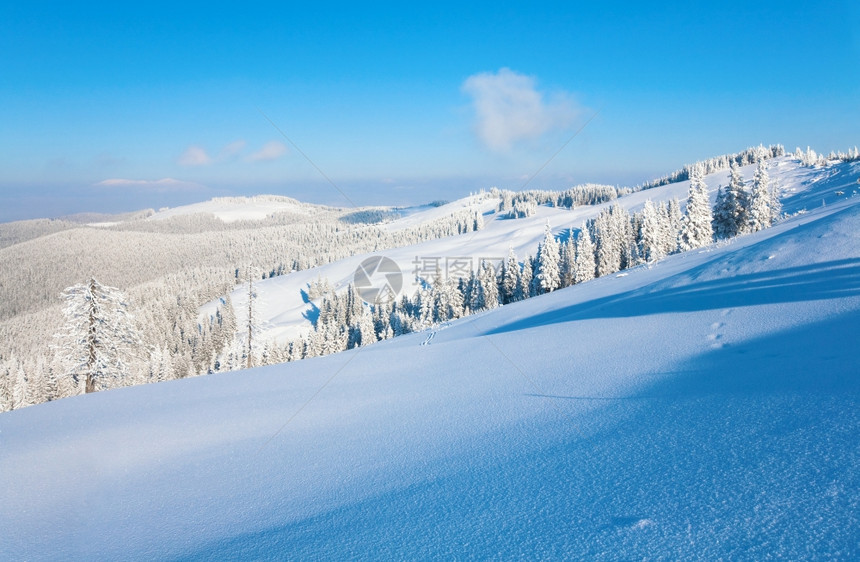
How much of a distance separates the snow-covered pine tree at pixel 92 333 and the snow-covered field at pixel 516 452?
1619 centimetres

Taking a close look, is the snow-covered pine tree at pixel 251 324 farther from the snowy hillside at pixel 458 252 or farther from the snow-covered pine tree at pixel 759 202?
the snow-covered pine tree at pixel 759 202

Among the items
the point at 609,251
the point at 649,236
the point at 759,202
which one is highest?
the point at 759,202

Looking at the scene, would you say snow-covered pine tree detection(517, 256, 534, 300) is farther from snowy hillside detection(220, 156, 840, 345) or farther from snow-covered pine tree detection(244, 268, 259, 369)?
snow-covered pine tree detection(244, 268, 259, 369)

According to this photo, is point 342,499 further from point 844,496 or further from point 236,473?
point 844,496

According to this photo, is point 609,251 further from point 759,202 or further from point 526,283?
point 759,202

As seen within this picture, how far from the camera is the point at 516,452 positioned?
3.80 m

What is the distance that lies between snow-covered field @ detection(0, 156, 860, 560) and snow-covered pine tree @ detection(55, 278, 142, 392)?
16.2 meters

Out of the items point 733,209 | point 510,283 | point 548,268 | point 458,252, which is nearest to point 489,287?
point 510,283

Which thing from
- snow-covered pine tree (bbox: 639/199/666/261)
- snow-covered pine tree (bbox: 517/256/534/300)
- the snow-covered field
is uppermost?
snow-covered pine tree (bbox: 639/199/666/261)

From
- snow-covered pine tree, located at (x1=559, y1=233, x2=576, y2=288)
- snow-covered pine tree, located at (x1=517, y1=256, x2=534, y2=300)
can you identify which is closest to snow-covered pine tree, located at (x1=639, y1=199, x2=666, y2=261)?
snow-covered pine tree, located at (x1=559, y1=233, x2=576, y2=288)

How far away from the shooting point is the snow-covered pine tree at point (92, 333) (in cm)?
2148

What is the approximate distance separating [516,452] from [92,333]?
25.9 m

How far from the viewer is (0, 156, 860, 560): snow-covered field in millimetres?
2514

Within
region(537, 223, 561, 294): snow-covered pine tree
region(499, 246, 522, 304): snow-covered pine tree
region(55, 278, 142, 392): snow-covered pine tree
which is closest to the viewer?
region(55, 278, 142, 392): snow-covered pine tree
